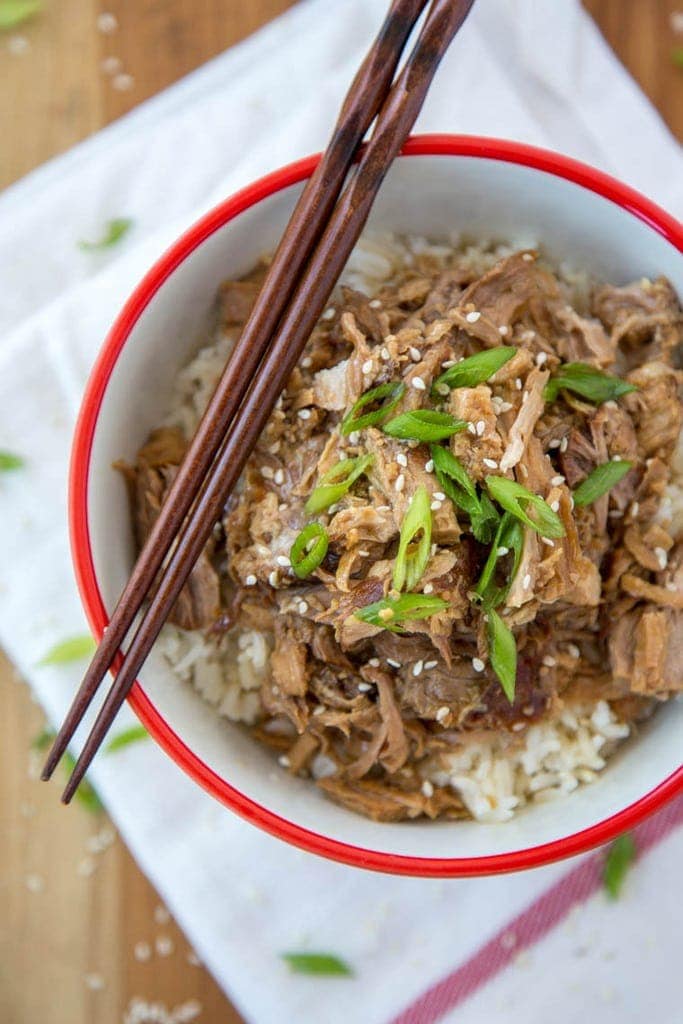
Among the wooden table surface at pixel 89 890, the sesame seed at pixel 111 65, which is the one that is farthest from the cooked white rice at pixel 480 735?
the sesame seed at pixel 111 65

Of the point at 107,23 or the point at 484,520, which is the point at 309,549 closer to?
the point at 484,520

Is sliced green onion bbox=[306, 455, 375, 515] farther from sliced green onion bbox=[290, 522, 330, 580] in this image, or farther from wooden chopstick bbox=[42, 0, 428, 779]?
wooden chopstick bbox=[42, 0, 428, 779]

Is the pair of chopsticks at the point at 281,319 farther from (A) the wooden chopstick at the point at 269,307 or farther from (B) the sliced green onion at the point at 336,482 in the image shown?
(B) the sliced green onion at the point at 336,482

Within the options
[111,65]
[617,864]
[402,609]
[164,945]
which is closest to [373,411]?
[402,609]

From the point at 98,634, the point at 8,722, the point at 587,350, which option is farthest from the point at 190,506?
the point at 8,722

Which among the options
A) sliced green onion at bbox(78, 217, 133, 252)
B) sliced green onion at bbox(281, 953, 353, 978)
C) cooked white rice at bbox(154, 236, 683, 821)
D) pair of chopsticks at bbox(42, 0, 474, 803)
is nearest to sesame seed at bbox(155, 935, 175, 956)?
sliced green onion at bbox(281, 953, 353, 978)

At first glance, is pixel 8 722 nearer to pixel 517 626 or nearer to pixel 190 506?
pixel 190 506
